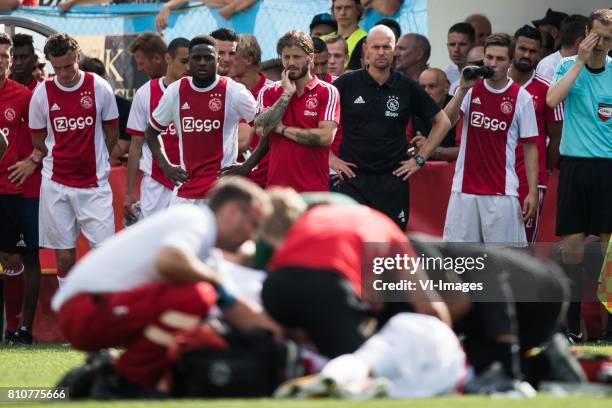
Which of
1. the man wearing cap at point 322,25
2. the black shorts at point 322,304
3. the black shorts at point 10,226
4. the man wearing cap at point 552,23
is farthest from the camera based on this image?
the man wearing cap at point 322,25

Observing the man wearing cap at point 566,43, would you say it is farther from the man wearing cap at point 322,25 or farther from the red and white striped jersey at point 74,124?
the red and white striped jersey at point 74,124

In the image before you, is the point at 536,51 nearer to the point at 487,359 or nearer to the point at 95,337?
the point at 487,359

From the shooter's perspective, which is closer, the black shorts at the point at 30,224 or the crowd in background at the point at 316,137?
the crowd in background at the point at 316,137

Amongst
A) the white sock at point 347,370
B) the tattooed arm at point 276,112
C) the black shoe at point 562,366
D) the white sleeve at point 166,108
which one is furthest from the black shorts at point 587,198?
the white sock at point 347,370

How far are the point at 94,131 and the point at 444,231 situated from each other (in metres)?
3.20

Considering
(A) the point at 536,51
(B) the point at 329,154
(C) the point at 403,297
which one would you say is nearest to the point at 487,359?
(C) the point at 403,297

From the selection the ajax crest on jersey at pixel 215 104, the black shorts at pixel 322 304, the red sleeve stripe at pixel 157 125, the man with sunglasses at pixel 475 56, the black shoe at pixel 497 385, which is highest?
the man with sunglasses at pixel 475 56

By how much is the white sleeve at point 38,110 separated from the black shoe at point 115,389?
536cm

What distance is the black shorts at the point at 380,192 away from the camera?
1188 cm

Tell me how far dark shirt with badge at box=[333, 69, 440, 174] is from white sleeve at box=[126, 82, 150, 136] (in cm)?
175

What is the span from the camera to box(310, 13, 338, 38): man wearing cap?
1456 cm

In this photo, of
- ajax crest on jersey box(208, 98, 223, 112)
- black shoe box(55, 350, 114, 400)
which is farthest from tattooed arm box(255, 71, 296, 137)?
black shoe box(55, 350, 114, 400)

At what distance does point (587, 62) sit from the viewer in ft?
39.1

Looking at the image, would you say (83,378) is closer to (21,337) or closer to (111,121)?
(21,337)
